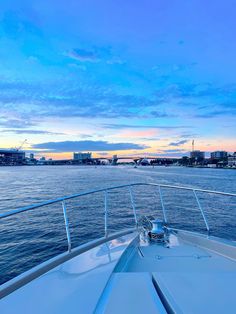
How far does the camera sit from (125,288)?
1.34 metres

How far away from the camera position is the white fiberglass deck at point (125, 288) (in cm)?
118

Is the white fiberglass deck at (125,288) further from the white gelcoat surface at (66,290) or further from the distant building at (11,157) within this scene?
the distant building at (11,157)

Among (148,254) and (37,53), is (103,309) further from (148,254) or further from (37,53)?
(37,53)

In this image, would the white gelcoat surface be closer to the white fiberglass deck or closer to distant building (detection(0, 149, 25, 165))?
the white fiberglass deck

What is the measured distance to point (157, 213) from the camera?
1063 centimetres

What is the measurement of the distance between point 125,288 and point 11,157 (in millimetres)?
124778

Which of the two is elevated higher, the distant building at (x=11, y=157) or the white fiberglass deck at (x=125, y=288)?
the distant building at (x=11, y=157)

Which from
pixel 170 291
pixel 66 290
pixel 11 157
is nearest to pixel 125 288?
pixel 170 291

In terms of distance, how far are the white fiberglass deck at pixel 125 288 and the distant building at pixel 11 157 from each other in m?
117

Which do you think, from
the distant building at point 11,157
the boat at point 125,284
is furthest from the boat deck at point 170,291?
the distant building at point 11,157

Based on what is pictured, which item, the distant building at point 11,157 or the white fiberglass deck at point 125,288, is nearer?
the white fiberglass deck at point 125,288

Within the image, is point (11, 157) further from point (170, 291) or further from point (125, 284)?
point (170, 291)

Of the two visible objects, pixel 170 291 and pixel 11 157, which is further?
pixel 11 157

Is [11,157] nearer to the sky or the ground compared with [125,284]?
nearer to the sky
